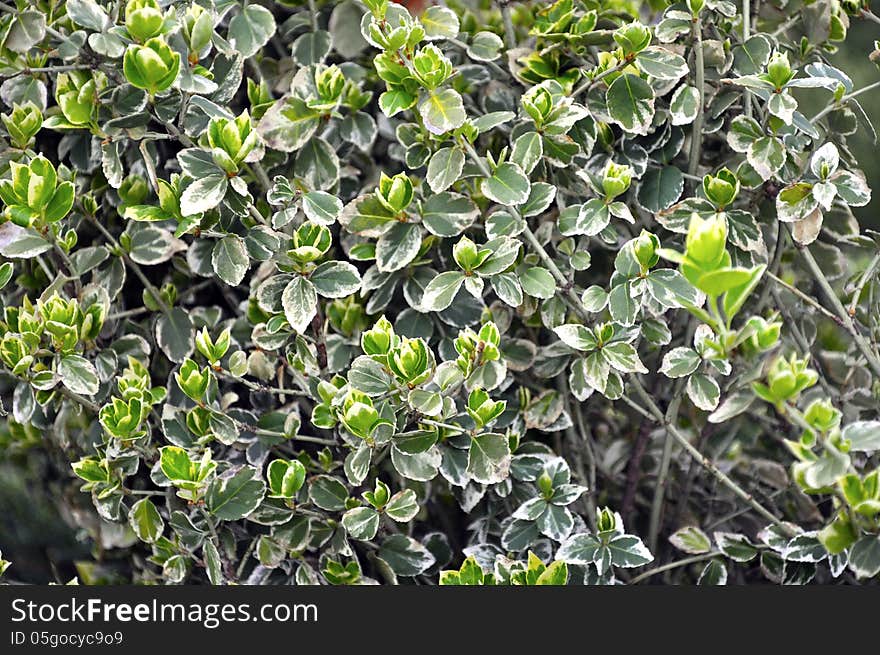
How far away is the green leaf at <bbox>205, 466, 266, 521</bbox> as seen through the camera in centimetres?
103

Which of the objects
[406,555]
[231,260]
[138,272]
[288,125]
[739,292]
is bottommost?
[406,555]

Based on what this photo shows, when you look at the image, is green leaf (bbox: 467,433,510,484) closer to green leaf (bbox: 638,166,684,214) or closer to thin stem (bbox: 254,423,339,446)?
thin stem (bbox: 254,423,339,446)

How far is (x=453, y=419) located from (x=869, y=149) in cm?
249

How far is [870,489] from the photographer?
33.1 inches

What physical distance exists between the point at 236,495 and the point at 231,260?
282 millimetres

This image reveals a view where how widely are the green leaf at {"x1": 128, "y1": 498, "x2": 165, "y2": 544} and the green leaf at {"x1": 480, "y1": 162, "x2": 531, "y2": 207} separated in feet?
1.89

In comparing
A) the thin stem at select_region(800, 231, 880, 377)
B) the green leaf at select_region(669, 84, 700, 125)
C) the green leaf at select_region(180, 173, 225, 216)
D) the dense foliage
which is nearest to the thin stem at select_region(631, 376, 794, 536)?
the dense foliage

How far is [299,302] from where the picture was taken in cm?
101

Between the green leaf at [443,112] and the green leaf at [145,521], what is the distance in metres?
0.59

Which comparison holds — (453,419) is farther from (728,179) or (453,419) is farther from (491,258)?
(728,179)

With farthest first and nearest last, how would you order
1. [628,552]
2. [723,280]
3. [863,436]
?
[628,552]
[863,436]
[723,280]

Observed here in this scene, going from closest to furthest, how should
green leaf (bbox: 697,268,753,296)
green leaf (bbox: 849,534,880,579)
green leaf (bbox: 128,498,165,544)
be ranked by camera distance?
green leaf (bbox: 697,268,753,296) < green leaf (bbox: 849,534,880,579) < green leaf (bbox: 128,498,165,544)

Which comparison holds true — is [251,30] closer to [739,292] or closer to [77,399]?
[77,399]

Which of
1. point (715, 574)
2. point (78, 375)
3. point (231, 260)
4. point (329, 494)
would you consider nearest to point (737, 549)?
point (715, 574)
